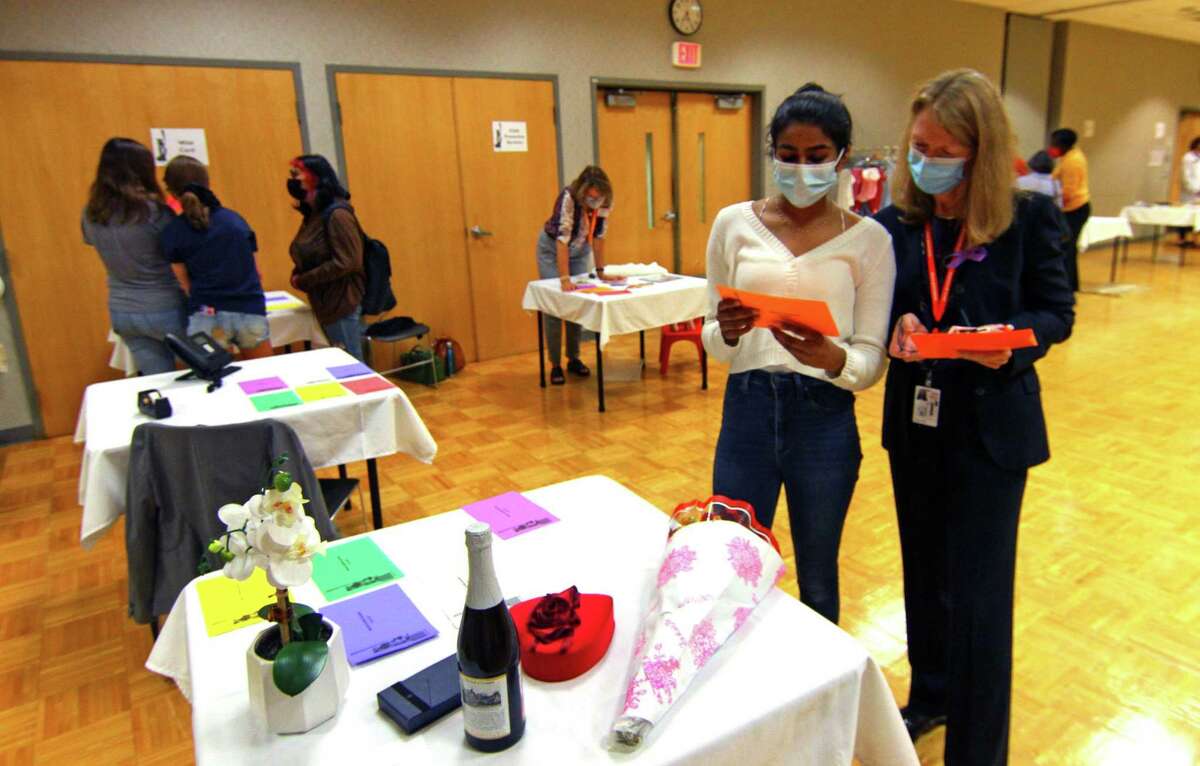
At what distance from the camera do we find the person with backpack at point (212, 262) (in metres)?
3.19

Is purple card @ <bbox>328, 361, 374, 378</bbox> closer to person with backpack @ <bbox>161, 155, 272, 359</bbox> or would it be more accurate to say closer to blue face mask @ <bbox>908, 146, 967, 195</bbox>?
person with backpack @ <bbox>161, 155, 272, 359</bbox>

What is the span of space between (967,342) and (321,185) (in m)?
3.43

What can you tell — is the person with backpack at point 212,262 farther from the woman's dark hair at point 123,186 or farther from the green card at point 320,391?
the green card at point 320,391

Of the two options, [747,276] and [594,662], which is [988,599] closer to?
[747,276]

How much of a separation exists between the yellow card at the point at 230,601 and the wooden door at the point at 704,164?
620 cm

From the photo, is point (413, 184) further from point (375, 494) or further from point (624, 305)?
point (375, 494)

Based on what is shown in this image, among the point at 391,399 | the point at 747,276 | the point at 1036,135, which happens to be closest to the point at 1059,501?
the point at 747,276

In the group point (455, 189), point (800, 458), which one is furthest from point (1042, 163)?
point (800, 458)

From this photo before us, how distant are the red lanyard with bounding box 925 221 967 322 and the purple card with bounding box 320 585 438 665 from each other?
3.49 ft

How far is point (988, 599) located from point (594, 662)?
0.89m

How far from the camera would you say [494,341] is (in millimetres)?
6094

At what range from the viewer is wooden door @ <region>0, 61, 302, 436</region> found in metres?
4.19

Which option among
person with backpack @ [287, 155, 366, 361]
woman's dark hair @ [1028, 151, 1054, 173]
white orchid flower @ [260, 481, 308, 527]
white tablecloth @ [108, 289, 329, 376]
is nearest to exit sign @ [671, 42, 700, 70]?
woman's dark hair @ [1028, 151, 1054, 173]

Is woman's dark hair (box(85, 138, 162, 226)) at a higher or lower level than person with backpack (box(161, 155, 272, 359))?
higher
